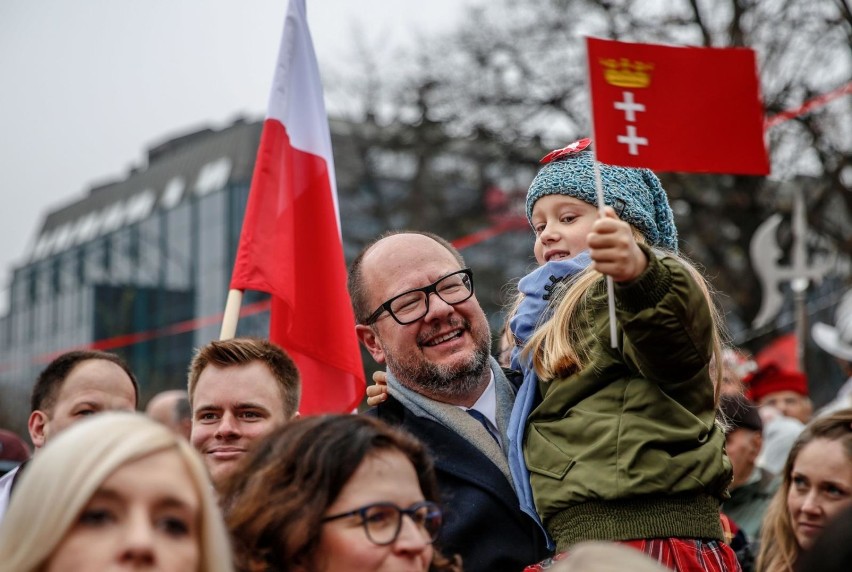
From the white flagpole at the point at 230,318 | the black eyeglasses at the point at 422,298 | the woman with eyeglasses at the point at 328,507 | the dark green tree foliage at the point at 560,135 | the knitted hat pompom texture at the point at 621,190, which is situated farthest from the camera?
the dark green tree foliage at the point at 560,135

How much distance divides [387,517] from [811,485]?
7.49 feet

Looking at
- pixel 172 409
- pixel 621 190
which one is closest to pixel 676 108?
pixel 621 190

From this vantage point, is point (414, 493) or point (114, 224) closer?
point (414, 493)

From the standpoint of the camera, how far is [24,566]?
2434 mm

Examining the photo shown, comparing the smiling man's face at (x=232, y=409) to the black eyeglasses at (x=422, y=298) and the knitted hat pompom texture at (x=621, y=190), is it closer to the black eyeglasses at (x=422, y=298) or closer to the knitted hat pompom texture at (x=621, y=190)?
the black eyeglasses at (x=422, y=298)

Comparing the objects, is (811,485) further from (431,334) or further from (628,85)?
(628,85)

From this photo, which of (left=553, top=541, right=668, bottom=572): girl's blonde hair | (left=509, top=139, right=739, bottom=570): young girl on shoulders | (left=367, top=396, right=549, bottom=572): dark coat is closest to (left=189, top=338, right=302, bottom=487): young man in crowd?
(left=367, top=396, right=549, bottom=572): dark coat

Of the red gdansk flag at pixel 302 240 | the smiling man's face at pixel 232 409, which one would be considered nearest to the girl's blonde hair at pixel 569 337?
the smiling man's face at pixel 232 409

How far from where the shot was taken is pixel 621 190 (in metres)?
3.99

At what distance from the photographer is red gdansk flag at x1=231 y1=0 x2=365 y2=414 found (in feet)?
18.6

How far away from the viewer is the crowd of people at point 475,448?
8.23ft

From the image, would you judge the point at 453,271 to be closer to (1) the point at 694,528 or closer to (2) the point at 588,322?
(2) the point at 588,322

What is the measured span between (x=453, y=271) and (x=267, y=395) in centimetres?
94

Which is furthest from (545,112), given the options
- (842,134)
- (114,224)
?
(114,224)
